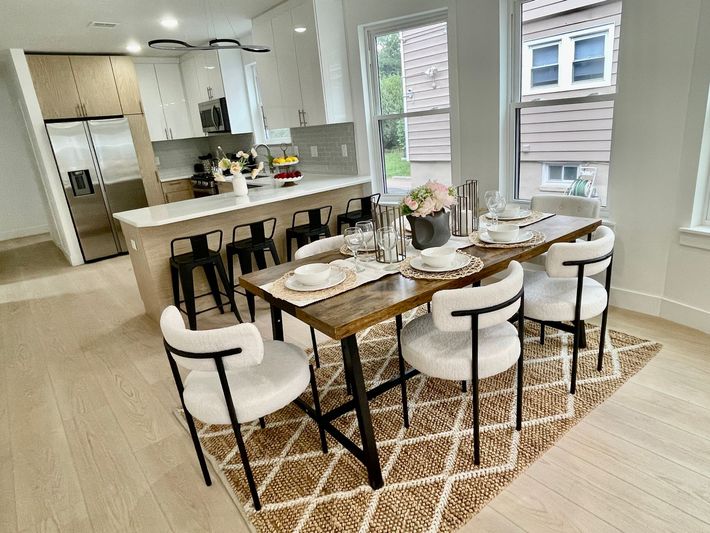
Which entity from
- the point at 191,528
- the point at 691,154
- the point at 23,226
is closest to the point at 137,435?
the point at 191,528

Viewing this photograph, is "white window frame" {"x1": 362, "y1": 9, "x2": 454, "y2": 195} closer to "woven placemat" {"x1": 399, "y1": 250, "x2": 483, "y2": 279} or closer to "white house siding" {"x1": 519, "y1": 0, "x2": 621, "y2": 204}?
"white house siding" {"x1": 519, "y1": 0, "x2": 621, "y2": 204}

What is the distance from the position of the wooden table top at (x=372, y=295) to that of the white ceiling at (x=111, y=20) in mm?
3416

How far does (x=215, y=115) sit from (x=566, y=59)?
461 centimetres

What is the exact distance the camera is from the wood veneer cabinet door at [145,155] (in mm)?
6086

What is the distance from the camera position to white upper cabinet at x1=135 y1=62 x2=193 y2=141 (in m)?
6.26

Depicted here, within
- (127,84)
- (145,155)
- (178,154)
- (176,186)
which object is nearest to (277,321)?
(145,155)

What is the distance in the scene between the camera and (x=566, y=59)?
3100 millimetres

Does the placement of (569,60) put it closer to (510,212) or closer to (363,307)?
(510,212)

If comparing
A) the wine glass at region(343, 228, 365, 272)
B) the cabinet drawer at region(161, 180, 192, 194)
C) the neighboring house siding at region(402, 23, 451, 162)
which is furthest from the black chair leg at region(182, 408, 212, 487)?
the cabinet drawer at region(161, 180, 192, 194)

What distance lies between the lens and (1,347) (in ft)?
11.7

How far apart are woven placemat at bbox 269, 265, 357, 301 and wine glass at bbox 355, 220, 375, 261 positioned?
0.69 feet

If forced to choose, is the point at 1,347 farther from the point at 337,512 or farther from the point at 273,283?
the point at 337,512

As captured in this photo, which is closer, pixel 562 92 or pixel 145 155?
pixel 562 92

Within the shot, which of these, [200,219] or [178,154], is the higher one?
[178,154]
